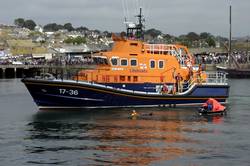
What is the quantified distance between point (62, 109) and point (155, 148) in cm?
1443

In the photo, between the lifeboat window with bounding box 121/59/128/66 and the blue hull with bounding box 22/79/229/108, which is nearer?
the blue hull with bounding box 22/79/229/108

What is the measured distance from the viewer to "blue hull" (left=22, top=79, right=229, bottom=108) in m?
38.1

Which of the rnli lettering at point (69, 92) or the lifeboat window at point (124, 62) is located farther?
the lifeboat window at point (124, 62)

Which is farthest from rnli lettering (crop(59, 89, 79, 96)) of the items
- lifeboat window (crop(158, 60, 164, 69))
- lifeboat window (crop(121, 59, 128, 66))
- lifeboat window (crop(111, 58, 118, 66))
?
lifeboat window (crop(158, 60, 164, 69))

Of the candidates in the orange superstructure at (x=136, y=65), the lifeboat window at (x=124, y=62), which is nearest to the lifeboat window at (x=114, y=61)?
the orange superstructure at (x=136, y=65)

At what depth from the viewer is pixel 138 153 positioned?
2439 cm

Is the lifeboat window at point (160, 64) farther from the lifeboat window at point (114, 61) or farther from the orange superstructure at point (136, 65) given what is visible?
the lifeboat window at point (114, 61)

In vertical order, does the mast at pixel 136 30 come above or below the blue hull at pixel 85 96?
above

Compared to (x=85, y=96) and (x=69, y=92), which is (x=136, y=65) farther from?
(x=69, y=92)

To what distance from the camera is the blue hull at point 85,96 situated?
38.1 meters

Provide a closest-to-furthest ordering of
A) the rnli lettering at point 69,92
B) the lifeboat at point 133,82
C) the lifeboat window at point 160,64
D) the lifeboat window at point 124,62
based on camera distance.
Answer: the rnli lettering at point 69,92 < the lifeboat at point 133,82 < the lifeboat window at point 124,62 < the lifeboat window at point 160,64

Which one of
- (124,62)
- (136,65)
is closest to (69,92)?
(124,62)

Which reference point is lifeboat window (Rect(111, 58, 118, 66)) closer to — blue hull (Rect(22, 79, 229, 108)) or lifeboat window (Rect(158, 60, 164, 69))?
blue hull (Rect(22, 79, 229, 108))

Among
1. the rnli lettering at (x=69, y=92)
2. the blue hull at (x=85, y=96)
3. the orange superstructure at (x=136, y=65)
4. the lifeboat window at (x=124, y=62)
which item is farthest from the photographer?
the lifeboat window at (x=124, y=62)
